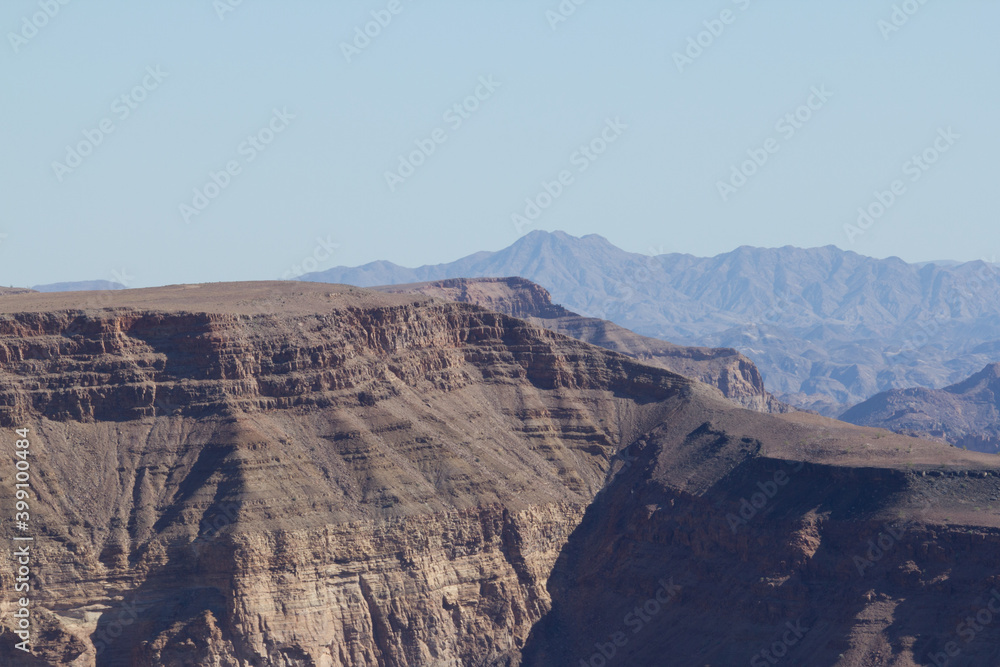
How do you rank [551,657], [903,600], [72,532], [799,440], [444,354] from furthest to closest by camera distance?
1. [444,354]
2. [799,440]
3. [551,657]
4. [72,532]
5. [903,600]

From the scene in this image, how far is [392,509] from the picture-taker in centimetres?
9819

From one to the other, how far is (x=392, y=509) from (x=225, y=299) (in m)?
25.1

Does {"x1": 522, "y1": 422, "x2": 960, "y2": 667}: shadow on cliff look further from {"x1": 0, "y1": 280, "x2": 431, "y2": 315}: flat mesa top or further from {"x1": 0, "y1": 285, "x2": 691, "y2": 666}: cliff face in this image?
{"x1": 0, "y1": 280, "x2": 431, "y2": 315}: flat mesa top

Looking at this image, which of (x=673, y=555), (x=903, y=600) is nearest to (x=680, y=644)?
(x=673, y=555)

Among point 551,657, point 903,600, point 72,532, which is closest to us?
point 903,600

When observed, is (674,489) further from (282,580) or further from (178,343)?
(178,343)

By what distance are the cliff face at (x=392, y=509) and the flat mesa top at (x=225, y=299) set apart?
68cm

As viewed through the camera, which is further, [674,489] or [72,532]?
[674,489]

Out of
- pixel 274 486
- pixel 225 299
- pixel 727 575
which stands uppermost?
pixel 225 299

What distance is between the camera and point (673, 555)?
325ft

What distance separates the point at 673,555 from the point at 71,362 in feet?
140

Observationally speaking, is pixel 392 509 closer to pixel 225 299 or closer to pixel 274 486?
pixel 274 486

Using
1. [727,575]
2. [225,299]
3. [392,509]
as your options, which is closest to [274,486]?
[392,509]

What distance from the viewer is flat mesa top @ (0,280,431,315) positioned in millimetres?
107062
